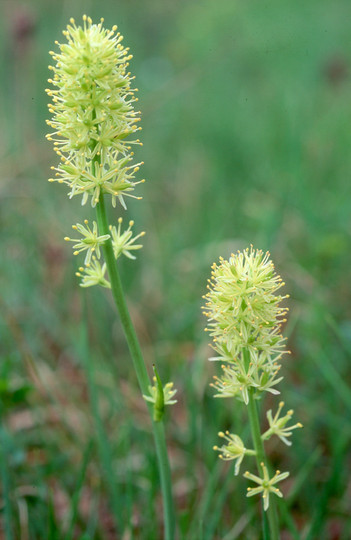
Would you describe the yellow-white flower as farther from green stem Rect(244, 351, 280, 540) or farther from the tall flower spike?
the tall flower spike

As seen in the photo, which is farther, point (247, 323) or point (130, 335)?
point (130, 335)

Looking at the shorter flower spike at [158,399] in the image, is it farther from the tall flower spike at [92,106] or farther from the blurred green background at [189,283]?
the tall flower spike at [92,106]

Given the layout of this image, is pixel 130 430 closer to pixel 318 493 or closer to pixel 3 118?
pixel 318 493

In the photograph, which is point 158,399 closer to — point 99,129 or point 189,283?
point 99,129

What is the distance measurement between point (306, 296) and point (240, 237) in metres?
1.41

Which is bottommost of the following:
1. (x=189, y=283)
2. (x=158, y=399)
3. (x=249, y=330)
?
(x=158, y=399)

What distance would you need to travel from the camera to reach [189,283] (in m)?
6.12

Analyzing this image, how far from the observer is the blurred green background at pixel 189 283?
376 cm

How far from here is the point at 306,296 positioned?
5.52 metres

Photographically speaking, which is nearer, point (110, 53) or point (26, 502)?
point (110, 53)

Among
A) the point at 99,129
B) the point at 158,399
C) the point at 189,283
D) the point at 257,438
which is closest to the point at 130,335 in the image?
the point at 158,399

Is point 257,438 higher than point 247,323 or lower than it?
lower

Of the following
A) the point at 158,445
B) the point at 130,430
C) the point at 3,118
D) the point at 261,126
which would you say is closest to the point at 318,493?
the point at 130,430

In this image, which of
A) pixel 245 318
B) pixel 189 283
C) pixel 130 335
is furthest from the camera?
pixel 189 283
